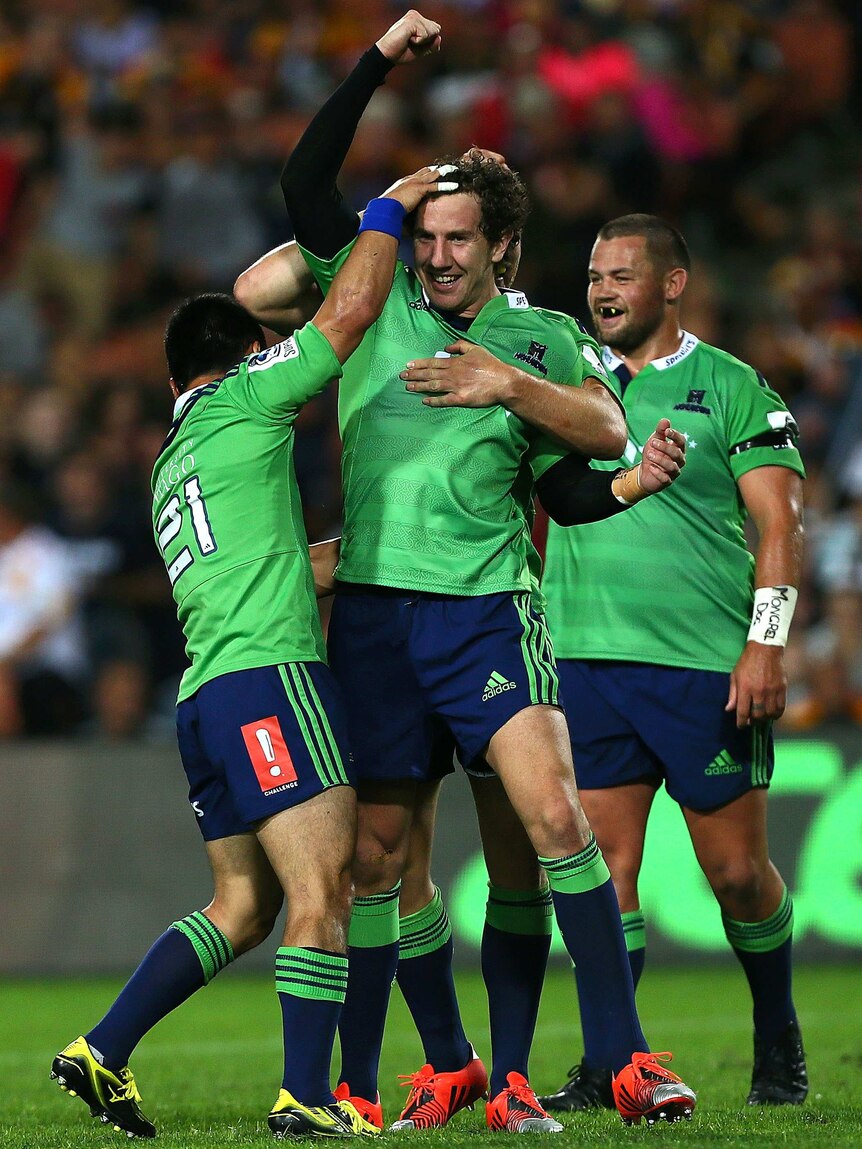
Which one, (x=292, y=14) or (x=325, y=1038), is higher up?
(x=292, y=14)

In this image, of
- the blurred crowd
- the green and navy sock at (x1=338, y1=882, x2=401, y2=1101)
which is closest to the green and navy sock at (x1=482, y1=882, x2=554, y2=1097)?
the green and navy sock at (x1=338, y1=882, x2=401, y2=1101)

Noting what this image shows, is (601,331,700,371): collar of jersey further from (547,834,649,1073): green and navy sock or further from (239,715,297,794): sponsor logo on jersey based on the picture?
(239,715,297,794): sponsor logo on jersey

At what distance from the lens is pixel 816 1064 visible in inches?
251

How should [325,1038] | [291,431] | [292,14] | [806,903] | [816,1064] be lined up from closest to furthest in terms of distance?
[325,1038], [291,431], [816,1064], [806,903], [292,14]

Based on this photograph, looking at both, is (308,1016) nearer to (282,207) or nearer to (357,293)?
(357,293)

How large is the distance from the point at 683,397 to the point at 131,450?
584 cm

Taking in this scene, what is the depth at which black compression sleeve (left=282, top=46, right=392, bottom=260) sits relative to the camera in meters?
4.88

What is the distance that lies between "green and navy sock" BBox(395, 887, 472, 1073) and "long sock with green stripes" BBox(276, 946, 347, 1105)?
0.80m

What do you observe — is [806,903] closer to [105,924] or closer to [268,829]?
[105,924]

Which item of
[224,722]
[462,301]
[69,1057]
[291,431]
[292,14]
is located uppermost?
[292,14]

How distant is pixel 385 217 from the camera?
15.7 feet

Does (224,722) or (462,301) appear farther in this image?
(462,301)

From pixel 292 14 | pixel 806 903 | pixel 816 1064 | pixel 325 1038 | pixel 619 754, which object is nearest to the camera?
pixel 325 1038

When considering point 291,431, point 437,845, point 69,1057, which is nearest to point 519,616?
point 291,431
